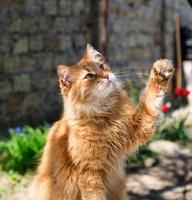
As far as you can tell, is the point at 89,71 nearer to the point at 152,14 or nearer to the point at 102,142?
the point at 102,142

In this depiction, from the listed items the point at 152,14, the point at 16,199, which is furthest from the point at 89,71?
the point at 152,14

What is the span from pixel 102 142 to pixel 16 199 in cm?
176

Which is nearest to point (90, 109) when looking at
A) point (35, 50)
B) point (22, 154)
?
point (22, 154)

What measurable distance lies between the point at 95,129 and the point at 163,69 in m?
0.61

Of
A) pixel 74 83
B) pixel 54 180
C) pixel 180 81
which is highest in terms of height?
pixel 74 83

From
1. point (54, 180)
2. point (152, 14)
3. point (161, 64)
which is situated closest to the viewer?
point (161, 64)

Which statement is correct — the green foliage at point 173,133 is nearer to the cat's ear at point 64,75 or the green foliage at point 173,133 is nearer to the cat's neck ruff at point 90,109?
the cat's neck ruff at point 90,109

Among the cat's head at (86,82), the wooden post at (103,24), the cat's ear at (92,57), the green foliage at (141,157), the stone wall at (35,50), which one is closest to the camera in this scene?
the cat's head at (86,82)

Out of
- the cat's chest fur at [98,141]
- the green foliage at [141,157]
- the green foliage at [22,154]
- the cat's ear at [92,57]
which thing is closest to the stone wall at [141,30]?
the green foliage at [141,157]

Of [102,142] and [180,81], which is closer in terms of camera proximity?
[102,142]

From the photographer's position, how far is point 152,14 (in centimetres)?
1117

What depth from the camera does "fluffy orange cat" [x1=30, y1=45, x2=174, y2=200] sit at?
3920 mm

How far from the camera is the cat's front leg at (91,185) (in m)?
3.95

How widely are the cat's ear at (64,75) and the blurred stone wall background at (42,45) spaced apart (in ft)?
13.8
